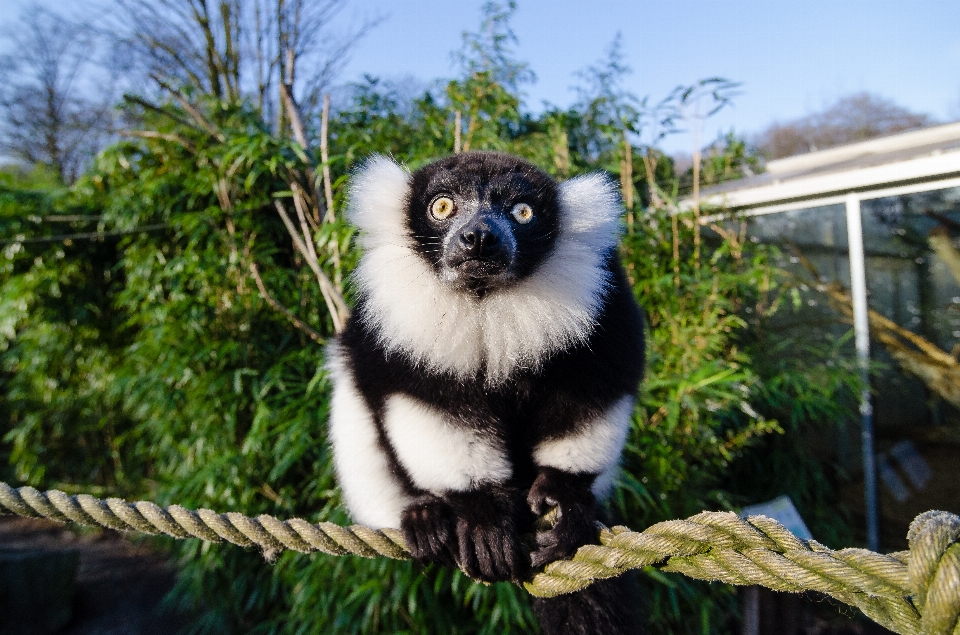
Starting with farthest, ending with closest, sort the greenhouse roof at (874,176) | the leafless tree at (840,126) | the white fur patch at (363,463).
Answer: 1. the leafless tree at (840,126)
2. the greenhouse roof at (874,176)
3. the white fur patch at (363,463)

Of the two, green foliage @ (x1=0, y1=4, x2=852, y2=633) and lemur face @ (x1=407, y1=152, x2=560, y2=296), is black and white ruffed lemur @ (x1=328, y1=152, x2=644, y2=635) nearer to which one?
A: lemur face @ (x1=407, y1=152, x2=560, y2=296)

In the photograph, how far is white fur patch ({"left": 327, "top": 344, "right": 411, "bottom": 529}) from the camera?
6.19 feet

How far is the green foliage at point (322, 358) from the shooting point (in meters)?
2.91

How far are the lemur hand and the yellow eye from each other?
77 cm

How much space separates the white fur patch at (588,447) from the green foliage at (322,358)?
1.28 meters

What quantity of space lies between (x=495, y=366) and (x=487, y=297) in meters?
0.23

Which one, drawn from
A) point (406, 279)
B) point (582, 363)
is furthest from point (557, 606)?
point (406, 279)

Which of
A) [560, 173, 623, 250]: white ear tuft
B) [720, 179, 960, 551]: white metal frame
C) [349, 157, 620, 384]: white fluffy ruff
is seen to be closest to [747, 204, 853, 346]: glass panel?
[720, 179, 960, 551]: white metal frame

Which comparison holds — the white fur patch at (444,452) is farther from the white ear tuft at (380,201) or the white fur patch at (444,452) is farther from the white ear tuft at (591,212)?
the white ear tuft at (591,212)

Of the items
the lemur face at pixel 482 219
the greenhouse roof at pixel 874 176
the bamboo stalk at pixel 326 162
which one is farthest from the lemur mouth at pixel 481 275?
the greenhouse roof at pixel 874 176

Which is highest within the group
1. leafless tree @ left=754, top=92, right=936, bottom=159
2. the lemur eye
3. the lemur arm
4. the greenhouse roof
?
leafless tree @ left=754, top=92, right=936, bottom=159

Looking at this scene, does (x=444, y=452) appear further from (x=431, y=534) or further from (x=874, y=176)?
(x=874, y=176)

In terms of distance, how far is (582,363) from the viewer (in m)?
1.62

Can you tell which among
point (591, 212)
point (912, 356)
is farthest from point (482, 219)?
point (912, 356)
